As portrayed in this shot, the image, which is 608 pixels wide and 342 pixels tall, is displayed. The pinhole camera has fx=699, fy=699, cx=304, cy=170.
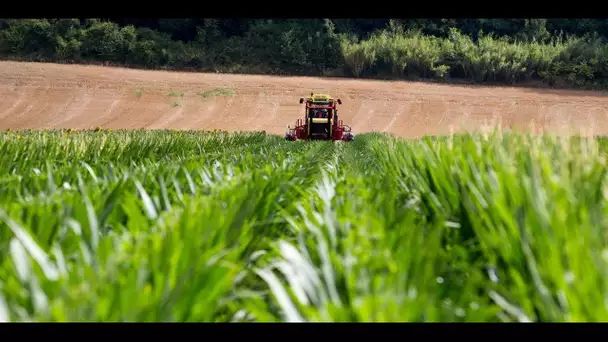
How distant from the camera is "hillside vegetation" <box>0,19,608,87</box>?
46.0 m

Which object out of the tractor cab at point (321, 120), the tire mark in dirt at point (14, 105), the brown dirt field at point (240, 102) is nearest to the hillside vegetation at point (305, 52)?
the brown dirt field at point (240, 102)

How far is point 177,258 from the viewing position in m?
1.40

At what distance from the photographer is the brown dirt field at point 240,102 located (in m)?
35.7

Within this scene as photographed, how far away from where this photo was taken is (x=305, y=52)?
48.7m

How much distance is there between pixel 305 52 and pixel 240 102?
36.2 feet

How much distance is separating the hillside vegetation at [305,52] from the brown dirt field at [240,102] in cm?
355

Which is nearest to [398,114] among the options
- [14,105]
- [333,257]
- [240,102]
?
[240,102]

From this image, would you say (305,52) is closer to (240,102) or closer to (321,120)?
(240,102)

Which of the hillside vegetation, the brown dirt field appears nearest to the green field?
the brown dirt field

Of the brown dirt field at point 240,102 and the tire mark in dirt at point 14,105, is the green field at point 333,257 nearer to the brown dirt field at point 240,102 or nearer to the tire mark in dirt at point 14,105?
the brown dirt field at point 240,102

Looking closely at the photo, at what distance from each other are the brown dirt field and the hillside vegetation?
140 inches

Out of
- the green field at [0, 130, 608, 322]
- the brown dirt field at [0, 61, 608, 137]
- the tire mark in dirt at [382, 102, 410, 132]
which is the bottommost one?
the tire mark in dirt at [382, 102, 410, 132]

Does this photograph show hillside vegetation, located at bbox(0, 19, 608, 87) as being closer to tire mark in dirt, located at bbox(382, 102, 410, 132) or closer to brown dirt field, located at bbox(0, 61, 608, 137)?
brown dirt field, located at bbox(0, 61, 608, 137)
